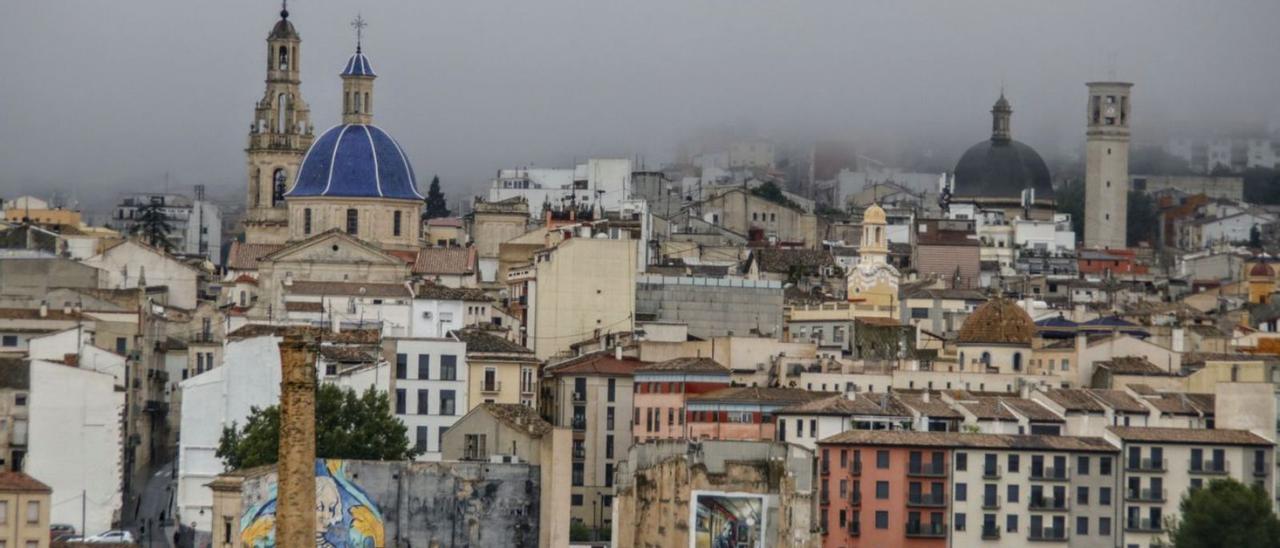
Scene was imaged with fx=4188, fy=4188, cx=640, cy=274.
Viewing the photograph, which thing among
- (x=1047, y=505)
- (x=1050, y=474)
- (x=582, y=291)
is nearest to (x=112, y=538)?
(x=1047, y=505)

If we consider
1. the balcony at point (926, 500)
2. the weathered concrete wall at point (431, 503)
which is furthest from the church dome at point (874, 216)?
the weathered concrete wall at point (431, 503)

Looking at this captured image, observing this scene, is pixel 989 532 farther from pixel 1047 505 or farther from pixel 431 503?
pixel 431 503

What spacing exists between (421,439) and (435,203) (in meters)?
82.0

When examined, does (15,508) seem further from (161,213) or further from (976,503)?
(161,213)

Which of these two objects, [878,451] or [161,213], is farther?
[161,213]

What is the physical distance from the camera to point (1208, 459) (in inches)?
3772

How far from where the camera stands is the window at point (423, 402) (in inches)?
3770

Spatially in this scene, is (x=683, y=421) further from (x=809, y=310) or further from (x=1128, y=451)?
(x=809, y=310)

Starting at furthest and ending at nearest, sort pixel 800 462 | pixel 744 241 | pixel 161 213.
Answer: pixel 161 213
pixel 744 241
pixel 800 462

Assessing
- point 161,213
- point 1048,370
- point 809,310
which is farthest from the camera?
point 161,213

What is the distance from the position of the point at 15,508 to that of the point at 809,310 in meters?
40.7

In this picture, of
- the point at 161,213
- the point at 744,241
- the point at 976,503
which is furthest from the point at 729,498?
the point at 161,213

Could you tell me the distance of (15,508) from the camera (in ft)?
273

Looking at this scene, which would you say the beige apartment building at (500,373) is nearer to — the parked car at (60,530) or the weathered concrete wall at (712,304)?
the parked car at (60,530)
